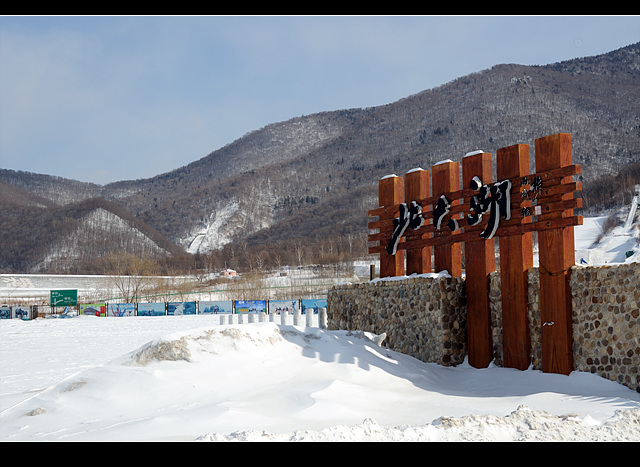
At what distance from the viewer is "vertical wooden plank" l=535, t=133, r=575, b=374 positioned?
9172mm

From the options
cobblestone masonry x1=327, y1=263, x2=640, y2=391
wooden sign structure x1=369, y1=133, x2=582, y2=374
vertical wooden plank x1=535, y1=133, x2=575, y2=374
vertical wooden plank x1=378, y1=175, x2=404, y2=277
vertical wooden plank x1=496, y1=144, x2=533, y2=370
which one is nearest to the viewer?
cobblestone masonry x1=327, y1=263, x2=640, y2=391

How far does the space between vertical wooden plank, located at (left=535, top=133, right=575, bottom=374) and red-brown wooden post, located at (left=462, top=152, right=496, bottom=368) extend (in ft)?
4.34

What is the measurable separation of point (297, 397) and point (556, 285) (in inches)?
168

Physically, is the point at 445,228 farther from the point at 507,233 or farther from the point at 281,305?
the point at 281,305

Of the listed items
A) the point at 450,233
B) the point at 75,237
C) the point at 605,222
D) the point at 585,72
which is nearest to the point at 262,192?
the point at 75,237

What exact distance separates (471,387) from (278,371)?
2.93 metres

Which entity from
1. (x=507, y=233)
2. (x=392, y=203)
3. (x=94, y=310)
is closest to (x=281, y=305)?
(x=94, y=310)

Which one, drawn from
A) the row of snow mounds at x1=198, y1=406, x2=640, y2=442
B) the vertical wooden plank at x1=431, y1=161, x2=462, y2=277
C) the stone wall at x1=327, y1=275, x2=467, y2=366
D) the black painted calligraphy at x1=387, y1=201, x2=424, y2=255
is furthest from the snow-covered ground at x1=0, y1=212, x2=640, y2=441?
the black painted calligraphy at x1=387, y1=201, x2=424, y2=255

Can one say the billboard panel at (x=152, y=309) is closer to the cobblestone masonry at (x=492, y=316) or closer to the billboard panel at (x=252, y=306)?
the billboard panel at (x=252, y=306)

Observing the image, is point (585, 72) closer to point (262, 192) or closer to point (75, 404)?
point (262, 192)

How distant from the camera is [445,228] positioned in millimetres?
11641

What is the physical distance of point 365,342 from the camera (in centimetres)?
1101

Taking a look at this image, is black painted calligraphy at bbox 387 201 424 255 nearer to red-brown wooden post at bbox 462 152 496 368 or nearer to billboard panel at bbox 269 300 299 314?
A: red-brown wooden post at bbox 462 152 496 368

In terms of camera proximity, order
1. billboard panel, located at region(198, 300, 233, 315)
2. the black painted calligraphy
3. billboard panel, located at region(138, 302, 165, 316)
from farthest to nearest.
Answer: billboard panel, located at region(138, 302, 165, 316), billboard panel, located at region(198, 300, 233, 315), the black painted calligraphy
